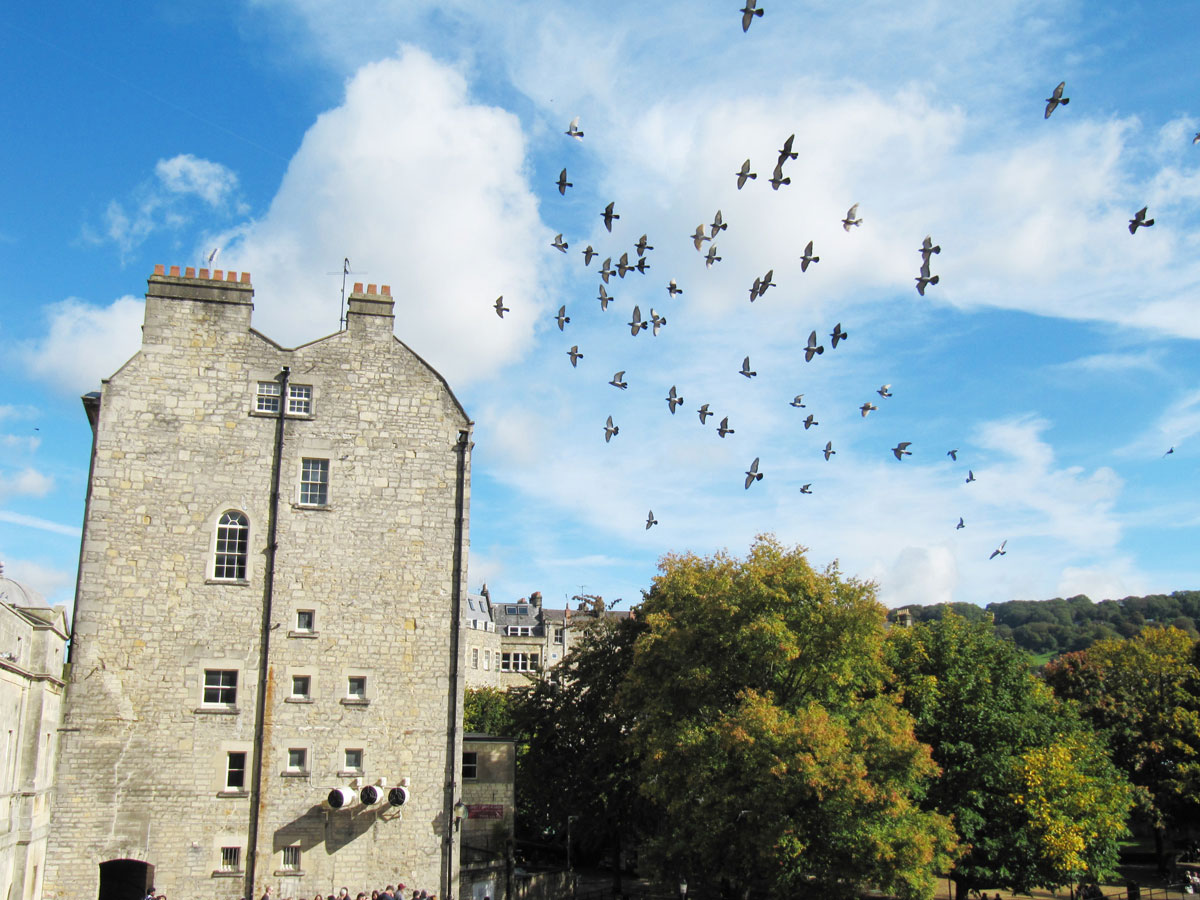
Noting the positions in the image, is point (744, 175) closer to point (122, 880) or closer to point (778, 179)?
point (778, 179)

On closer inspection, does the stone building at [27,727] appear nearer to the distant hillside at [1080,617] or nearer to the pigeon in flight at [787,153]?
the pigeon in flight at [787,153]

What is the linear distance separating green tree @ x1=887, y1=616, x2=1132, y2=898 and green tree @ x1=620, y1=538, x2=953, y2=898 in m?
2.22

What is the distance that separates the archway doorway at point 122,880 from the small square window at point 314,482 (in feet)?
36.7

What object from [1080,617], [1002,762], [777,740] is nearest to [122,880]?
[777,740]

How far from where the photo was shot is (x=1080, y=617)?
180 m

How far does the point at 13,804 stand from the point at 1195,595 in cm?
17170

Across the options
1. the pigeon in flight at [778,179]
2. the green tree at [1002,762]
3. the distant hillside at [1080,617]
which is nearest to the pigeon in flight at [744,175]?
the pigeon in flight at [778,179]

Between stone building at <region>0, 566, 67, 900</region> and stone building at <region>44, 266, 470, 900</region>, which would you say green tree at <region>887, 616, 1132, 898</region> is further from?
stone building at <region>0, 566, 67, 900</region>

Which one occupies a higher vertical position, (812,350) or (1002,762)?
(812,350)

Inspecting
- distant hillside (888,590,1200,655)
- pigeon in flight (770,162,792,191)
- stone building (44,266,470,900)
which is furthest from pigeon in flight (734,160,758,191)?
distant hillside (888,590,1200,655)

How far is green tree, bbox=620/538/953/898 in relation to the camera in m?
25.4

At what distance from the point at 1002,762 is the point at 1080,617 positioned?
558ft

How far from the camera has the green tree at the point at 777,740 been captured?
25359 millimetres

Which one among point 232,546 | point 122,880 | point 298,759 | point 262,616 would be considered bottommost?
point 122,880
